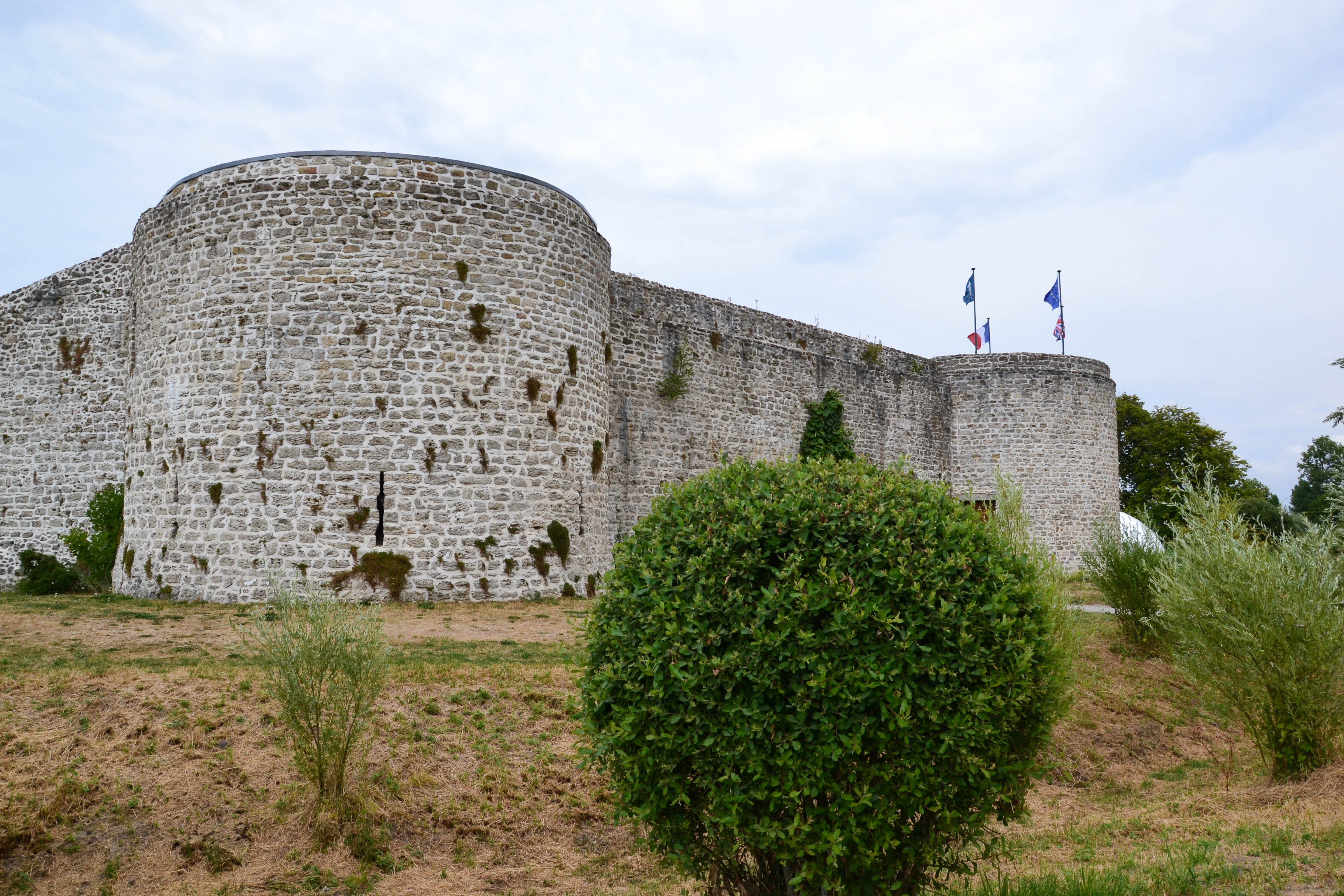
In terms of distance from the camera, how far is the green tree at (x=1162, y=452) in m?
38.8

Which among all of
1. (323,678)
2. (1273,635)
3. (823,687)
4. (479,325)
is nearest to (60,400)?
(479,325)

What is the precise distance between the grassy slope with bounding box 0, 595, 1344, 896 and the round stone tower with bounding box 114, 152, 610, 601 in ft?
11.0

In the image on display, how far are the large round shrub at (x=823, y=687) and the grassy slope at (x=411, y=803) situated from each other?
1162mm

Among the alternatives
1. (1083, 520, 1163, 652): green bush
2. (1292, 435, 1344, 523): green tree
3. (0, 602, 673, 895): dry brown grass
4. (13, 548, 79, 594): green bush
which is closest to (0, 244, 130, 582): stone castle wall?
(13, 548, 79, 594): green bush

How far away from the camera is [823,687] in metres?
3.92

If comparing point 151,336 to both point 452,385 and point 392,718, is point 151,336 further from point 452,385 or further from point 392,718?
point 392,718

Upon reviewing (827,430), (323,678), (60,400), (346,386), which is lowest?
(323,678)

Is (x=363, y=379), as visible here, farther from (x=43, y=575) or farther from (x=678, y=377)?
(x=43, y=575)

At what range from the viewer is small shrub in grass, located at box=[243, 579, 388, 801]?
6051 millimetres

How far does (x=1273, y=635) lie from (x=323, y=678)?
7.35 meters

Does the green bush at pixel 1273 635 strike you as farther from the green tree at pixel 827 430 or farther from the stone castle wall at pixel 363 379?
the green tree at pixel 827 430

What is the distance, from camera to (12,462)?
1638 cm

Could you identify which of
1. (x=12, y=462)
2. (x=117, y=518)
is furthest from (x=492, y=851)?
(x=12, y=462)

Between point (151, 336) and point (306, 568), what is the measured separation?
4497 mm
